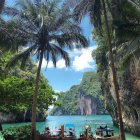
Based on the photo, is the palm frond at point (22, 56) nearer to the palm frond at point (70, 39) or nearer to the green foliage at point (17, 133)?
the palm frond at point (70, 39)

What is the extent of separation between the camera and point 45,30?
78.9 ft

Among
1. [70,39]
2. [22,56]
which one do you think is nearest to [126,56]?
[70,39]

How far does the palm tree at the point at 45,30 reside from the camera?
24.1 m

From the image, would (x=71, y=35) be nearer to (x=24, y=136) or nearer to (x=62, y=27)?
(x=62, y=27)

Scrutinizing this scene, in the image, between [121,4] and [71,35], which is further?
[71,35]

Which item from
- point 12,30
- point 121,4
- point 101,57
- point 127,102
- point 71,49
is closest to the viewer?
point 121,4

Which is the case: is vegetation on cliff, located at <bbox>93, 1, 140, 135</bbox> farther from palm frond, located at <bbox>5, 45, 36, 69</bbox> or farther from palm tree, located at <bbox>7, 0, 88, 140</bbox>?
palm frond, located at <bbox>5, 45, 36, 69</bbox>

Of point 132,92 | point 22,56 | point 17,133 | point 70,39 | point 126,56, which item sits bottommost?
point 17,133

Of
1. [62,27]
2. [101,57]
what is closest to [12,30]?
[62,27]

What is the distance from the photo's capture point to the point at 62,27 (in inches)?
973

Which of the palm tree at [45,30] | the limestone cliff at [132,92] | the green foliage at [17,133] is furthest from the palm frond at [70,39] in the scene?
the limestone cliff at [132,92]

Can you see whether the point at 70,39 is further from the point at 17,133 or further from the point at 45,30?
the point at 17,133

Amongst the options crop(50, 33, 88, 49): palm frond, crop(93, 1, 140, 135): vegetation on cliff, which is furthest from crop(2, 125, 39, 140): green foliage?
crop(93, 1, 140, 135): vegetation on cliff

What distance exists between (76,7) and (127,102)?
69.1ft
